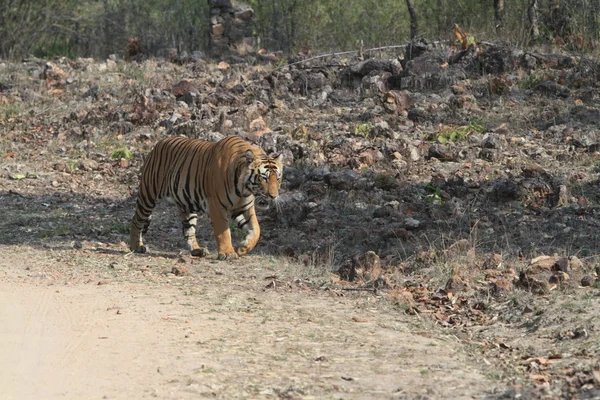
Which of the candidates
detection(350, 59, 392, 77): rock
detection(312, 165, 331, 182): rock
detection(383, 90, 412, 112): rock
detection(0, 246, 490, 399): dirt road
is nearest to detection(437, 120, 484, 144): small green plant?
detection(383, 90, 412, 112): rock

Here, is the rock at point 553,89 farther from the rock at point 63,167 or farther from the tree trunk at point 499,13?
the rock at point 63,167

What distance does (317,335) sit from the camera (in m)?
6.44

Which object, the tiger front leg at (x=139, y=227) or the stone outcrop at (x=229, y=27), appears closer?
the tiger front leg at (x=139, y=227)

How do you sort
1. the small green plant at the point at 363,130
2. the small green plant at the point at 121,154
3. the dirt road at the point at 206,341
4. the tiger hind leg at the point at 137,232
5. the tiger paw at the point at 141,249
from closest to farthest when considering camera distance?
the dirt road at the point at 206,341, the tiger paw at the point at 141,249, the tiger hind leg at the point at 137,232, the small green plant at the point at 363,130, the small green plant at the point at 121,154

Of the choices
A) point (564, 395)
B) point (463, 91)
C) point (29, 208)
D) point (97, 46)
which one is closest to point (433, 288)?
point (564, 395)

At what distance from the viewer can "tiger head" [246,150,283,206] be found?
8.75 m

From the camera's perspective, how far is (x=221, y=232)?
9055 mm

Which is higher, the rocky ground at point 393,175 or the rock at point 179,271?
the rocky ground at point 393,175

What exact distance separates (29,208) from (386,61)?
23.3ft

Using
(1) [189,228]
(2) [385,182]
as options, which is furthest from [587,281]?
(2) [385,182]

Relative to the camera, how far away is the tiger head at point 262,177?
8.75m

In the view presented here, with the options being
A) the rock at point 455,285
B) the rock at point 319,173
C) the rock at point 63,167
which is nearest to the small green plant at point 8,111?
the rock at point 63,167

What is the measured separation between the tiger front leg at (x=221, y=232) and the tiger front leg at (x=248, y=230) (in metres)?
0.10

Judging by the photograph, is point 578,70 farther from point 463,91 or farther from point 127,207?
point 127,207
